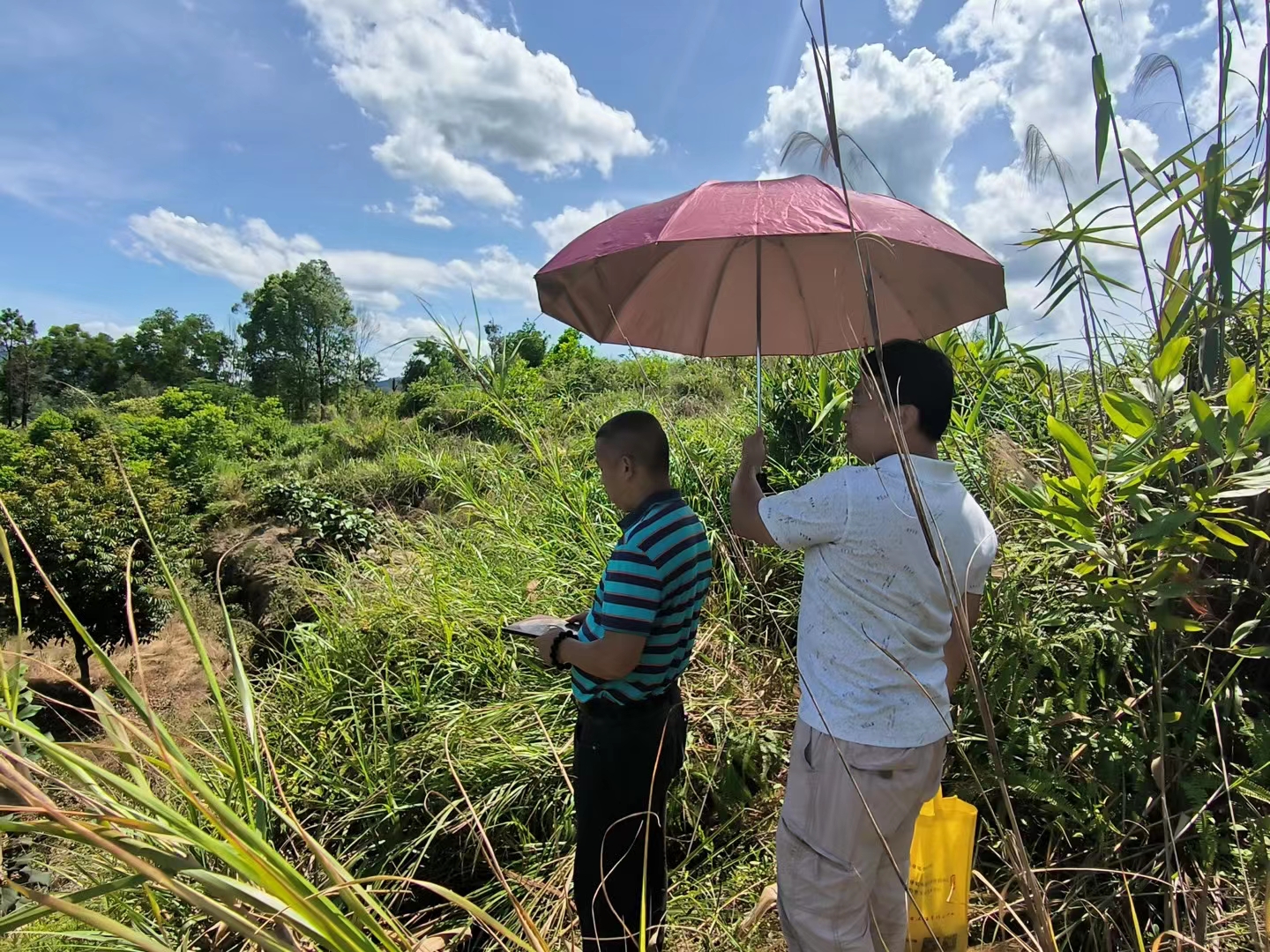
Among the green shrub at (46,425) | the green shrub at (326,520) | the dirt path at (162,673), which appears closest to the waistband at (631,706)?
the dirt path at (162,673)

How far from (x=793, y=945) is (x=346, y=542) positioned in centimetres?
754

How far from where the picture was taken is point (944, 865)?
6.27 ft

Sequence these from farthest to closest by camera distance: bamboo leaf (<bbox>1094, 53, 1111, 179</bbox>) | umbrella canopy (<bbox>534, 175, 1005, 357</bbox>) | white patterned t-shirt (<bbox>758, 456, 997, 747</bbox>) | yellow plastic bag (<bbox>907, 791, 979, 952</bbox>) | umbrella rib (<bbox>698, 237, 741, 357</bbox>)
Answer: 1. umbrella rib (<bbox>698, 237, 741, 357</bbox>)
2. yellow plastic bag (<bbox>907, 791, 979, 952</bbox>)
3. umbrella canopy (<bbox>534, 175, 1005, 357</bbox>)
4. white patterned t-shirt (<bbox>758, 456, 997, 747</bbox>)
5. bamboo leaf (<bbox>1094, 53, 1111, 179</bbox>)

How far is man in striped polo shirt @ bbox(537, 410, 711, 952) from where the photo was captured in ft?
5.51

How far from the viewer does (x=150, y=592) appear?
834cm

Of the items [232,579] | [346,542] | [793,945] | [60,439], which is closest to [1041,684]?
[793,945]

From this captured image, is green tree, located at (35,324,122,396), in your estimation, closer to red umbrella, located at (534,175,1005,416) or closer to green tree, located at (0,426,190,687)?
green tree, located at (0,426,190,687)

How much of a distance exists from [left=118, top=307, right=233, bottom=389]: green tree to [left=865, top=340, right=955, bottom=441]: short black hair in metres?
48.1

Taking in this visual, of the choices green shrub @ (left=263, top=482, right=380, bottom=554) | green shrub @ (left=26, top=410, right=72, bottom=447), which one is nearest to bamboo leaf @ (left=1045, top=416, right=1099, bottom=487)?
green shrub @ (left=263, top=482, right=380, bottom=554)

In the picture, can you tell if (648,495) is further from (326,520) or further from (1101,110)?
(326,520)

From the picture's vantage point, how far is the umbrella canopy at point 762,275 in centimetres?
162

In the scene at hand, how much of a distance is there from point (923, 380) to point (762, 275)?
0.86 metres

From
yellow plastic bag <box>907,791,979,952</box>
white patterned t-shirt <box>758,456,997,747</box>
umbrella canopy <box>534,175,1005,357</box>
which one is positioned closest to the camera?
white patterned t-shirt <box>758,456,997,747</box>

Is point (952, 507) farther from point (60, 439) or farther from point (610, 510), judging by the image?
point (60, 439)
